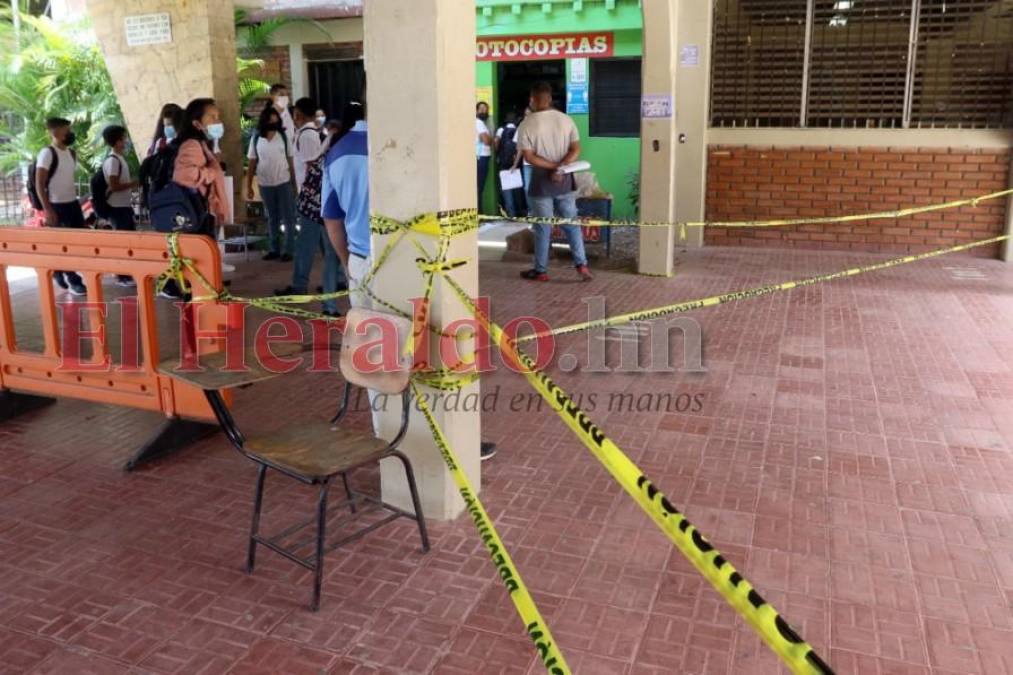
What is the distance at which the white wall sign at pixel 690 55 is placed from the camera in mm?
10547

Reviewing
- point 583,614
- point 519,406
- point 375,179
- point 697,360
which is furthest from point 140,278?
point 697,360

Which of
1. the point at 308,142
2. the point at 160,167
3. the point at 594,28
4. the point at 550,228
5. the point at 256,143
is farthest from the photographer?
the point at 594,28

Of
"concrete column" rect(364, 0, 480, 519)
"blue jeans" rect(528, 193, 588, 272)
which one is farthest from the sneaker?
"concrete column" rect(364, 0, 480, 519)

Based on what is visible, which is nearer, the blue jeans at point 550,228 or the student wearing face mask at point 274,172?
the blue jeans at point 550,228

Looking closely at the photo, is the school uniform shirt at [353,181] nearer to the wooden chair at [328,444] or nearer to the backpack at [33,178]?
the wooden chair at [328,444]

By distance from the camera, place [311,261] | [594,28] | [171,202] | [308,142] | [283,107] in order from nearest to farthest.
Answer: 1. [171,202]
2. [311,261]
3. [308,142]
4. [283,107]
5. [594,28]

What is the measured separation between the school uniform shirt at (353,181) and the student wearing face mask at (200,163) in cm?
262

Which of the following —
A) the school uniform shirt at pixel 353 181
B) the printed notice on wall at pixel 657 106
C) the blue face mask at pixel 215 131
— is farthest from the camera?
the blue face mask at pixel 215 131

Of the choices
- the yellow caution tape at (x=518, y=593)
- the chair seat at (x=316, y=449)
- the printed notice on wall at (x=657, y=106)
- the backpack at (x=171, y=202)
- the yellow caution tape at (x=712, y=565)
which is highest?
the printed notice on wall at (x=657, y=106)

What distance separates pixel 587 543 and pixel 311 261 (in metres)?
4.86

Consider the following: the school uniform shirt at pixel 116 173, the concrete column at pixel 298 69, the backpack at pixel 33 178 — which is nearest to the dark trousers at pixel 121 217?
the school uniform shirt at pixel 116 173

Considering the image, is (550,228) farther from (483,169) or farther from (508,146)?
(483,169)

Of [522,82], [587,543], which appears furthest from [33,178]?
[522,82]

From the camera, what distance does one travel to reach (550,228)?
29.3ft
